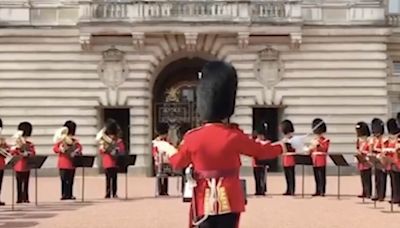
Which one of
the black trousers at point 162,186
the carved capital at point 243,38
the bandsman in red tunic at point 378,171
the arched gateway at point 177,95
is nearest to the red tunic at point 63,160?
the black trousers at point 162,186

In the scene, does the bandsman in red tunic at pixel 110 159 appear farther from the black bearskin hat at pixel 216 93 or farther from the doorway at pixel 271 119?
the black bearskin hat at pixel 216 93

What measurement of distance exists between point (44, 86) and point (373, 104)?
10.1 metres

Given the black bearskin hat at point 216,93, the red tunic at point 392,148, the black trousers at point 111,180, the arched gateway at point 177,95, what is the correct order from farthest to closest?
the arched gateway at point 177,95 → the black trousers at point 111,180 → the red tunic at point 392,148 → the black bearskin hat at point 216,93

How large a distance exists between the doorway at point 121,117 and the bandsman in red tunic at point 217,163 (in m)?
21.6

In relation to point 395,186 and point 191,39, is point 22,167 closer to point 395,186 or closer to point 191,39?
point 395,186

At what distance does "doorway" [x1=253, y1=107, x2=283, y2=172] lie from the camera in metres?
30.7

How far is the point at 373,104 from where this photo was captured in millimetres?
30516

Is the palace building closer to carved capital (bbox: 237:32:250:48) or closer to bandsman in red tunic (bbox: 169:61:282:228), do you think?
carved capital (bbox: 237:32:250:48)

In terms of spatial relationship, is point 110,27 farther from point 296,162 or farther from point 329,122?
point 296,162

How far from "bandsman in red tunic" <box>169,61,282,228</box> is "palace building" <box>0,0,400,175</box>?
20903 mm

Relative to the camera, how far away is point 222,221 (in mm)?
8781

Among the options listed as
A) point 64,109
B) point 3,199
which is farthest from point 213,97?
point 64,109

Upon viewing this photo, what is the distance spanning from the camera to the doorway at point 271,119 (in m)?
30.7

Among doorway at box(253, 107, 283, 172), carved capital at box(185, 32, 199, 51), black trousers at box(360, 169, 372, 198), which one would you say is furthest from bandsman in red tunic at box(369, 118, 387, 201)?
doorway at box(253, 107, 283, 172)
